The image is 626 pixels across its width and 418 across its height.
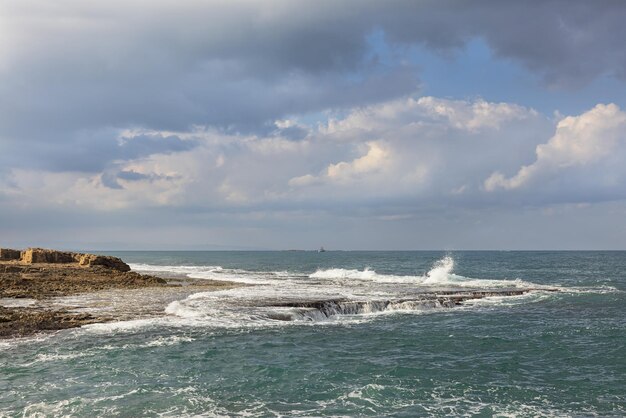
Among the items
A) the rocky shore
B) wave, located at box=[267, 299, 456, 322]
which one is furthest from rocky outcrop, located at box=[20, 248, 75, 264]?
wave, located at box=[267, 299, 456, 322]

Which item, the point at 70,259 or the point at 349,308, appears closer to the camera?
the point at 349,308

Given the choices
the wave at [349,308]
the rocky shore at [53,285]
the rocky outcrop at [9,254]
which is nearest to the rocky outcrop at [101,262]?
the rocky shore at [53,285]

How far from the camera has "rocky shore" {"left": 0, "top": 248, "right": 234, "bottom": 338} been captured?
30.9m

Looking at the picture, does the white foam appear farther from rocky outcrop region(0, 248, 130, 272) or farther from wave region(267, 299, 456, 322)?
rocky outcrop region(0, 248, 130, 272)

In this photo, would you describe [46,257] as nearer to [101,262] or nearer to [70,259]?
[70,259]

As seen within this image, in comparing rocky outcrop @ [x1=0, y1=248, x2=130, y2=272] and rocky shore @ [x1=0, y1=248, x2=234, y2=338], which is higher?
rocky outcrop @ [x1=0, y1=248, x2=130, y2=272]

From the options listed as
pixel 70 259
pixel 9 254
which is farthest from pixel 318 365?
pixel 9 254

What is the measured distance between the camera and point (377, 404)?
A: 59.6 feet

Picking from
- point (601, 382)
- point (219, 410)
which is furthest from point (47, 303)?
point (601, 382)

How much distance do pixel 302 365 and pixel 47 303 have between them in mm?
25805

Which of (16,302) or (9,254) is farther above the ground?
(9,254)

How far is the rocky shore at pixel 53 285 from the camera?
30.9 m

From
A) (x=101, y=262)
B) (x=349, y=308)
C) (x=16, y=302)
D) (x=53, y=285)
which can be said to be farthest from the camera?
(x=101, y=262)

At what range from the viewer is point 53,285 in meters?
51.2
